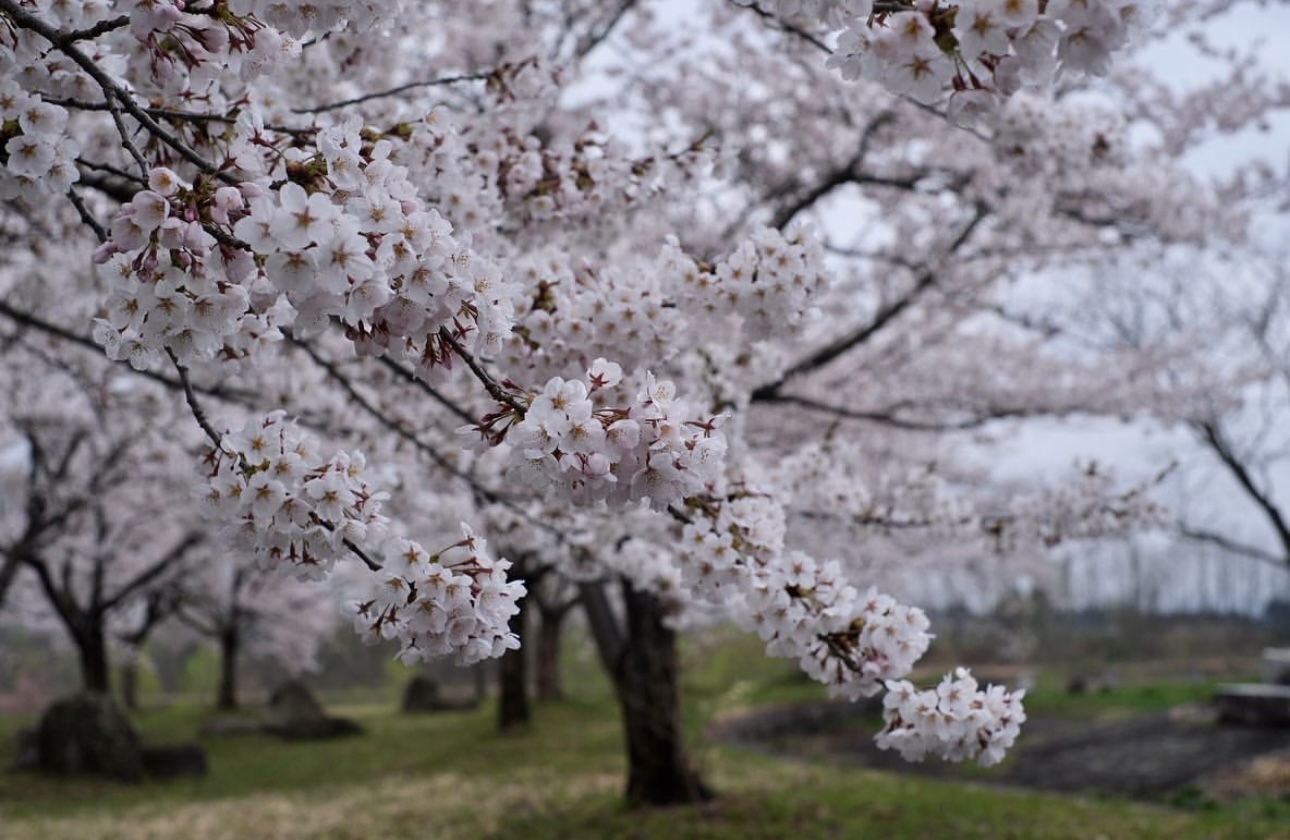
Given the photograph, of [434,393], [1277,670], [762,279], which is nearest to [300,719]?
[1277,670]

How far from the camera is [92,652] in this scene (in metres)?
15.1

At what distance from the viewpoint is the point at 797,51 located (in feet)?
14.4

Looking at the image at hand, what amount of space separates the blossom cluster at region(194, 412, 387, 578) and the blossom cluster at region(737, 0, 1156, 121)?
109cm

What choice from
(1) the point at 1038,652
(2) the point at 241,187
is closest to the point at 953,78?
(2) the point at 241,187

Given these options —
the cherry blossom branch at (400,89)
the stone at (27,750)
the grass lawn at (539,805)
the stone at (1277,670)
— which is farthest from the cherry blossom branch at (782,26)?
the stone at (1277,670)

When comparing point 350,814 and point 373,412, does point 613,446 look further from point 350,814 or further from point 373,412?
point 350,814

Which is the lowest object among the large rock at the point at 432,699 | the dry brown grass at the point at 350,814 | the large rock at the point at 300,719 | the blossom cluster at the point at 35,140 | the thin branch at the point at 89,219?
the large rock at the point at 432,699

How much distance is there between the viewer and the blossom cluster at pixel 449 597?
5.53ft

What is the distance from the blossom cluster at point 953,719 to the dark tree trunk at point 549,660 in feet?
57.5

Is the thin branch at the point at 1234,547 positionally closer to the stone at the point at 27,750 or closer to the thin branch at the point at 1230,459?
the thin branch at the point at 1230,459

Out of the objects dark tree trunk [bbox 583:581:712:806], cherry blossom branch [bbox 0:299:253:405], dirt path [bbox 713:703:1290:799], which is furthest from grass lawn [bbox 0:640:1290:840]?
cherry blossom branch [bbox 0:299:253:405]

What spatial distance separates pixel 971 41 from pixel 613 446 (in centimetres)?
76

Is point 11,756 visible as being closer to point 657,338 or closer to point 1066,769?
point 1066,769

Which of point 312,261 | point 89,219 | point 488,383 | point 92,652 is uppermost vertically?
point 89,219
